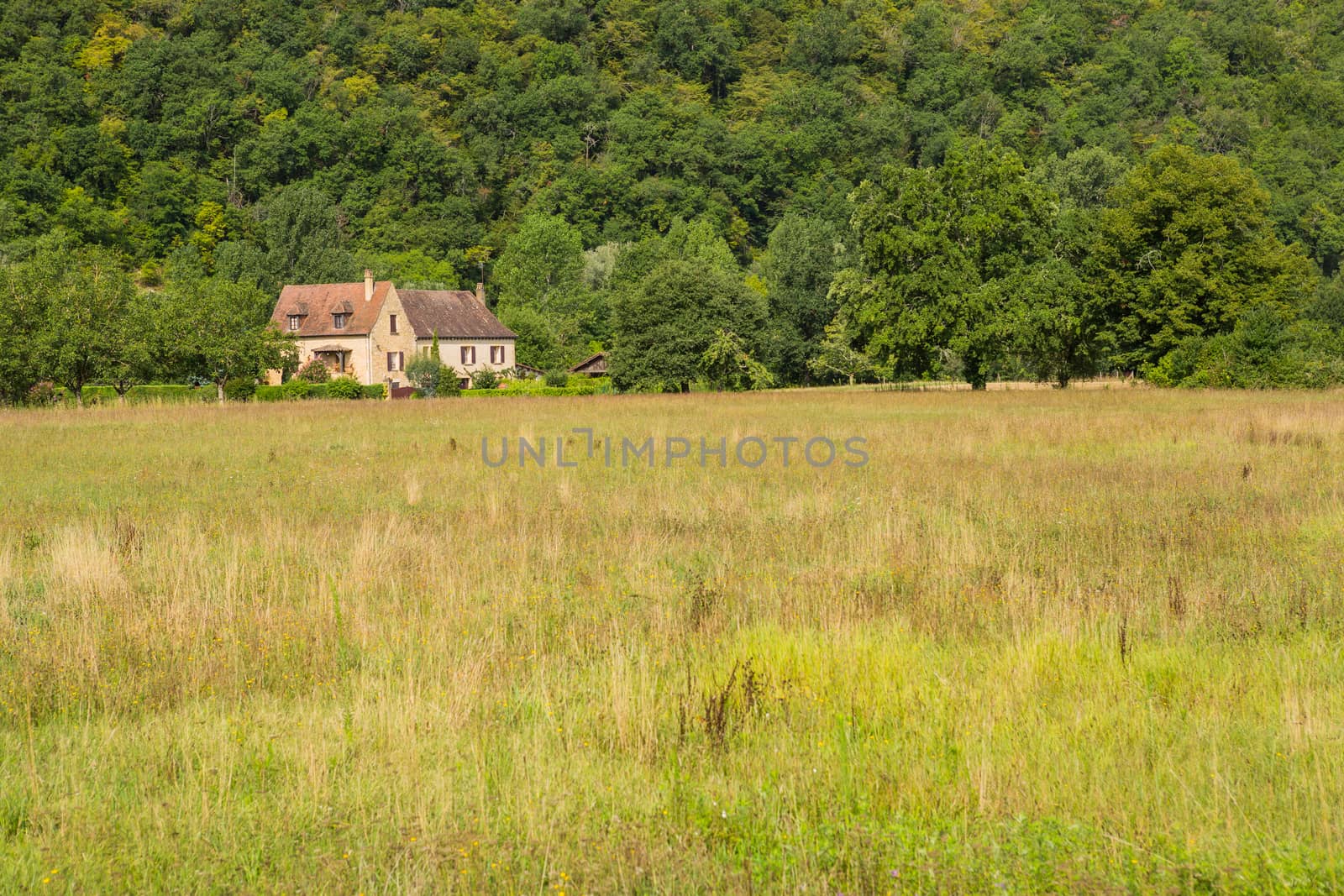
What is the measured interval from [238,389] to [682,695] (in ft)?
182

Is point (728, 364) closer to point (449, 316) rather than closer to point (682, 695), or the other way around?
point (449, 316)

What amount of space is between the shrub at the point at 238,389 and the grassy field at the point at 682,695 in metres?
45.3

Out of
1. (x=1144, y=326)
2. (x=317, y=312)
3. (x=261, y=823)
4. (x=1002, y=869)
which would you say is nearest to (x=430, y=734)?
(x=261, y=823)

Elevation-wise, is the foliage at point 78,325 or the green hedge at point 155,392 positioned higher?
the foliage at point 78,325

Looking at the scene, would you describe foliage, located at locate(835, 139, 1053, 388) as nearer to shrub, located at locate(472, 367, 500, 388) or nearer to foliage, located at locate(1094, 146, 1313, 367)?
foliage, located at locate(1094, 146, 1313, 367)

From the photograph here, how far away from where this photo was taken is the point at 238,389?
56.5 m

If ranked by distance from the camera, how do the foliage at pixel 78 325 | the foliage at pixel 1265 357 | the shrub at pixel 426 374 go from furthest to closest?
1. the shrub at pixel 426 374
2. the foliage at pixel 78 325
3. the foliage at pixel 1265 357

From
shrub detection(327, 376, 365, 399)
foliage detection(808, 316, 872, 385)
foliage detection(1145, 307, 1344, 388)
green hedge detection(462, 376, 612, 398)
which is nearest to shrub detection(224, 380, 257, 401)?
shrub detection(327, 376, 365, 399)

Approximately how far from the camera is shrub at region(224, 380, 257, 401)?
56.3 m

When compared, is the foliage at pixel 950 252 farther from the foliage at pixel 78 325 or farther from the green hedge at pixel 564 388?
the foliage at pixel 78 325

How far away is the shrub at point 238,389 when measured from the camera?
56.3 meters

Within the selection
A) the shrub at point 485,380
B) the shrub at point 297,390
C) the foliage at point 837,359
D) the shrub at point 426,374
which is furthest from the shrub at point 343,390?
the foliage at point 837,359

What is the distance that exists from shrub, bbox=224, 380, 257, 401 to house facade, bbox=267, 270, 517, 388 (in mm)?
21097

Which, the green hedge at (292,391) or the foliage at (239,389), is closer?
the foliage at (239,389)
